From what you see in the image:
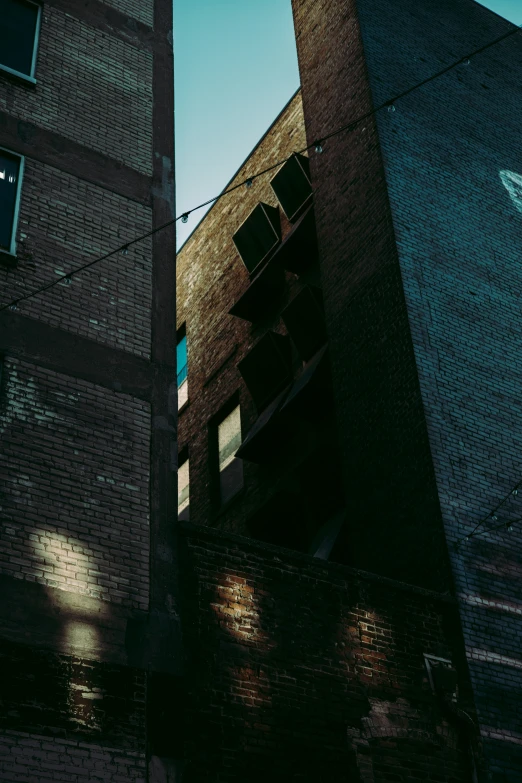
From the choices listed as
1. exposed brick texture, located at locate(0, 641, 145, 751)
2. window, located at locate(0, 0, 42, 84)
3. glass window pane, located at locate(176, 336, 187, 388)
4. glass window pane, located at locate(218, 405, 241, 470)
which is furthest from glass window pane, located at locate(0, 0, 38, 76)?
glass window pane, located at locate(176, 336, 187, 388)

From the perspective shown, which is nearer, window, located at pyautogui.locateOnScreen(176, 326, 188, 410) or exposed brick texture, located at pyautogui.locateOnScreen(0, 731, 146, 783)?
exposed brick texture, located at pyautogui.locateOnScreen(0, 731, 146, 783)

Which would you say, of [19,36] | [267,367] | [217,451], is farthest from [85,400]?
[217,451]

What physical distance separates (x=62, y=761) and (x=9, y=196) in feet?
22.4

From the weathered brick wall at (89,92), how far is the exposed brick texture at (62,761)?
7.85 meters

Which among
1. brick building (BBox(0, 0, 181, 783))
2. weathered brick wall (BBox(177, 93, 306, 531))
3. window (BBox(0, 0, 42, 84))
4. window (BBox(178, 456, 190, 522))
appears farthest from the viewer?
window (BBox(178, 456, 190, 522))

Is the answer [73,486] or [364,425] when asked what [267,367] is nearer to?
[364,425]

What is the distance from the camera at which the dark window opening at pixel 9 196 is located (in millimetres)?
11427

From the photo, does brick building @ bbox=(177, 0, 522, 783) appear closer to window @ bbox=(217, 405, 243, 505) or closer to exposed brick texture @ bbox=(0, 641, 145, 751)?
window @ bbox=(217, 405, 243, 505)

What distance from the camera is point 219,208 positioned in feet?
77.2

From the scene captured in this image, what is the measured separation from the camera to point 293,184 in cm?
1869

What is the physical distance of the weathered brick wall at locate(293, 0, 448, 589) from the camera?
12.6 m

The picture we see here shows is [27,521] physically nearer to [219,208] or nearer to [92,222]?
[92,222]

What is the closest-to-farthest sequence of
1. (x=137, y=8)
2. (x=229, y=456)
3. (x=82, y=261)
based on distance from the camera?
(x=82, y=261)
(x=137, y=8)
(x=229, y=456)

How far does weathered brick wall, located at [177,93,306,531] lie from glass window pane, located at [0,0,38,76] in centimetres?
691
